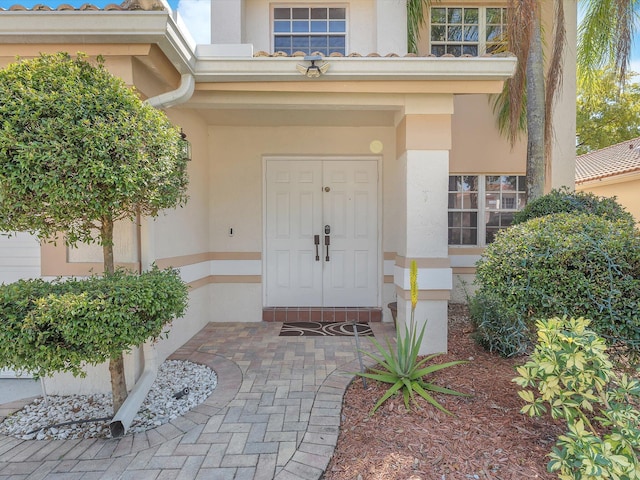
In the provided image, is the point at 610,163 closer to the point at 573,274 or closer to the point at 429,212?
the point at 429,212

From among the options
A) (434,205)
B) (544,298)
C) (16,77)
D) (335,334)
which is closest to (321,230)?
(335,334)

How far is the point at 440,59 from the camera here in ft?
12.1

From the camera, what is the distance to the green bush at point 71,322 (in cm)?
225

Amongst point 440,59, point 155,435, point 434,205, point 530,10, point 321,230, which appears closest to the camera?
point 155,435

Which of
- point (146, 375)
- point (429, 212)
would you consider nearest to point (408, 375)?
point (429, 212)

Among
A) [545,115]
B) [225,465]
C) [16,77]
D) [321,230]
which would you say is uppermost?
[545,115]

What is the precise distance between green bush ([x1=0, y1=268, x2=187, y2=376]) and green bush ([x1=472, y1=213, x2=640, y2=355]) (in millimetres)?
2810

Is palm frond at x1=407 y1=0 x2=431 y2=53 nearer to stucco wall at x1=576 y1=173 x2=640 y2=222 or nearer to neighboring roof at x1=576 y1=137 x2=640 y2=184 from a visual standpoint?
neighboring roof at x1=576 y1=137 x2=640 y2=184

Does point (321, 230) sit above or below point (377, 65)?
below

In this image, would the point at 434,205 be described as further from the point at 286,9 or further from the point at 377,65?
the point at 286,9

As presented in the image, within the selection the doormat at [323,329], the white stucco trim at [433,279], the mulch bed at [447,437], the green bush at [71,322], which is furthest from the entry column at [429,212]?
the green bush at [71,322]

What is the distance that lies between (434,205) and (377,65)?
1737 mm

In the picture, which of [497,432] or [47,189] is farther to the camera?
[497,432]

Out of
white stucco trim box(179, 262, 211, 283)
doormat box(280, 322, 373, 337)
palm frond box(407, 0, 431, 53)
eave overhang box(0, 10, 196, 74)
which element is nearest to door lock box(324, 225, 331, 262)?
doormat box(280, 322, 373, 337)
